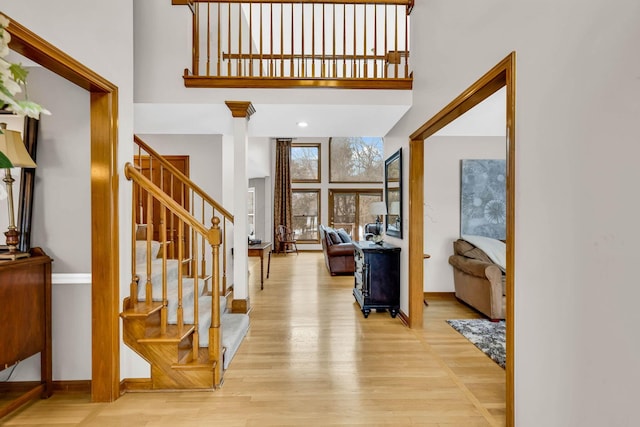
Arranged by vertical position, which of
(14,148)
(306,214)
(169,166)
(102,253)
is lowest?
(102,253)

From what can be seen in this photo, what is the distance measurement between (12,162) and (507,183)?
9.41 ft

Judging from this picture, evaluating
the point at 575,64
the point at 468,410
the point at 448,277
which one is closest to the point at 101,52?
the point at 575,64

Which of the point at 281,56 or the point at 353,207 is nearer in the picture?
the point at 281,56

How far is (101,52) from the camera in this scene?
6.72 ft

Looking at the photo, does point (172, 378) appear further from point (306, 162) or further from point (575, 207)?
point (306, 162)

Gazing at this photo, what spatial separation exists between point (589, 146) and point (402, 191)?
2441mm

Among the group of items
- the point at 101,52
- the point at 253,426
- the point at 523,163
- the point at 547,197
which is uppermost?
the point at 101,52

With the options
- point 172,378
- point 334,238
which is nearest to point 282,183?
point 334,238

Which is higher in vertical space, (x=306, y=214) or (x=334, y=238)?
(x=306, y=214)

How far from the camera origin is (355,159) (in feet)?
32.4

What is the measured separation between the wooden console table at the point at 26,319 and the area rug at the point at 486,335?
3.35 meters

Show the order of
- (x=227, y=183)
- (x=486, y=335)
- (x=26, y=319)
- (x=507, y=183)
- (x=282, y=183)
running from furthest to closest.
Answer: (x=282, y=183)
(x=227, y=183)
(x=486, y=335)
(x=26, y=319)
(x=507, y=183)

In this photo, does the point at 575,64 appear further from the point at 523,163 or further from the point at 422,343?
the point at 422,343

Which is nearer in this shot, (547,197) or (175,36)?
(547,197)
